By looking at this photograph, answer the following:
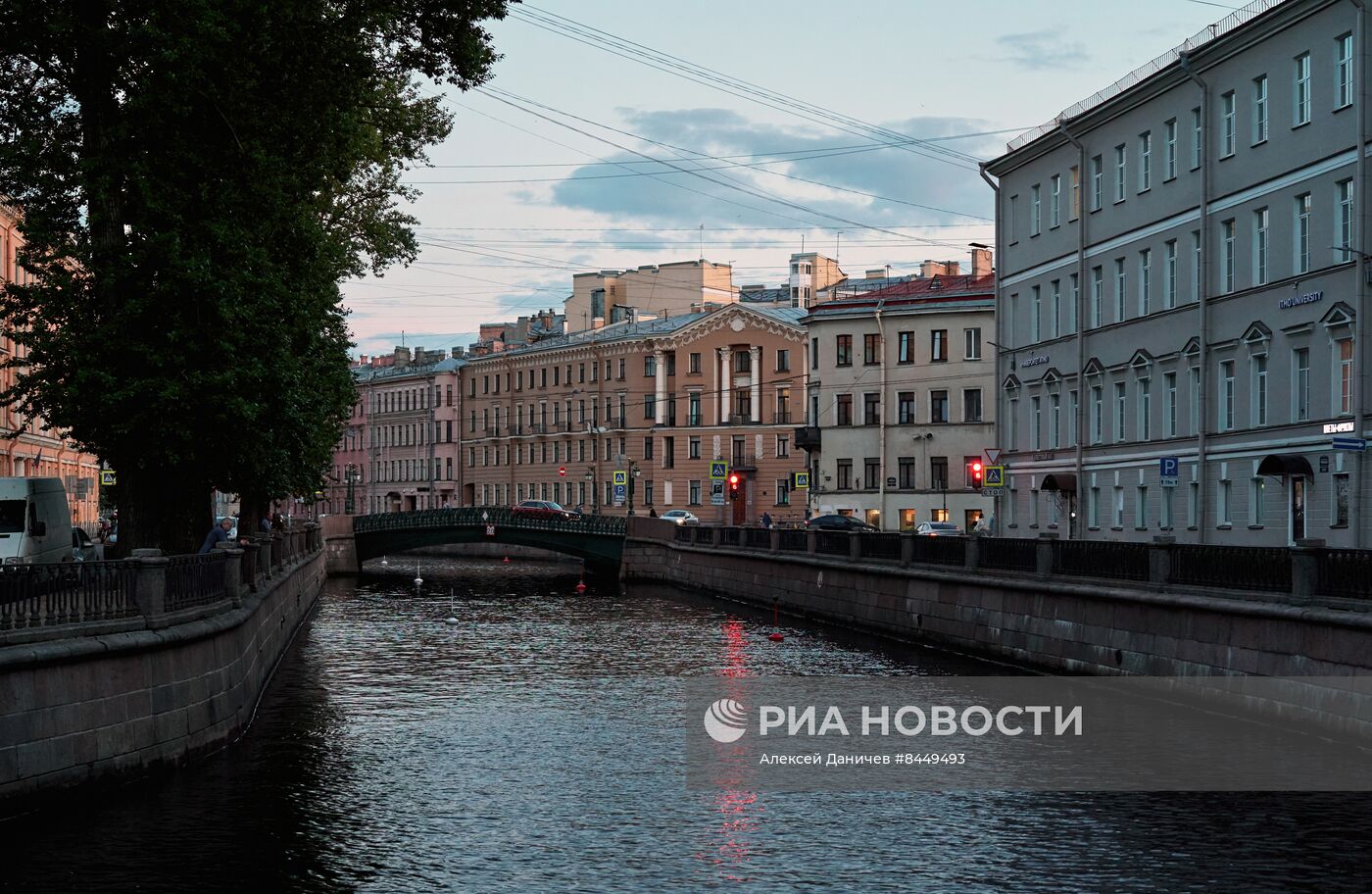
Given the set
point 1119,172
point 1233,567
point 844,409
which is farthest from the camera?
point 844,409

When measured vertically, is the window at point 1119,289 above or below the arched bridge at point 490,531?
above

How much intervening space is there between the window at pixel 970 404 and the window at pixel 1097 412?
3029cm

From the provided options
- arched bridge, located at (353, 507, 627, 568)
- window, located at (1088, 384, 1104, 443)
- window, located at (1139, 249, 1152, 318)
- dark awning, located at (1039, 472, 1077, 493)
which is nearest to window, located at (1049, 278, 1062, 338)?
window, located at (1088, 384, 1104, 443)

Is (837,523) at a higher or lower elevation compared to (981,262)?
lower

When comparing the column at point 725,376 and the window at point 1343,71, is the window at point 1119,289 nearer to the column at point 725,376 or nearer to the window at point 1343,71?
the window at point 1343,71

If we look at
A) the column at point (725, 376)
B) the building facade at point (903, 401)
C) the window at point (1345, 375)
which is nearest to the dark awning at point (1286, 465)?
the window at point (1345, 375)

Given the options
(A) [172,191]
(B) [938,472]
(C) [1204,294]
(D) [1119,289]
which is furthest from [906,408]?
(A) [172,191]

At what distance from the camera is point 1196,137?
1752 inches

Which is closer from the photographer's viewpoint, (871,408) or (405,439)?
(871,408)

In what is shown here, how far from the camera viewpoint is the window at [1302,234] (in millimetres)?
38844

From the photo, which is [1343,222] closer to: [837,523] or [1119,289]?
[1119,289]

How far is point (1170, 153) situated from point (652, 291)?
80.6 m

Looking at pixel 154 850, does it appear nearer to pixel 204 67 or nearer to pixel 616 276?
pixel 204 67

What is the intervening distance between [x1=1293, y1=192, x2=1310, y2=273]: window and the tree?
19.7 meters
